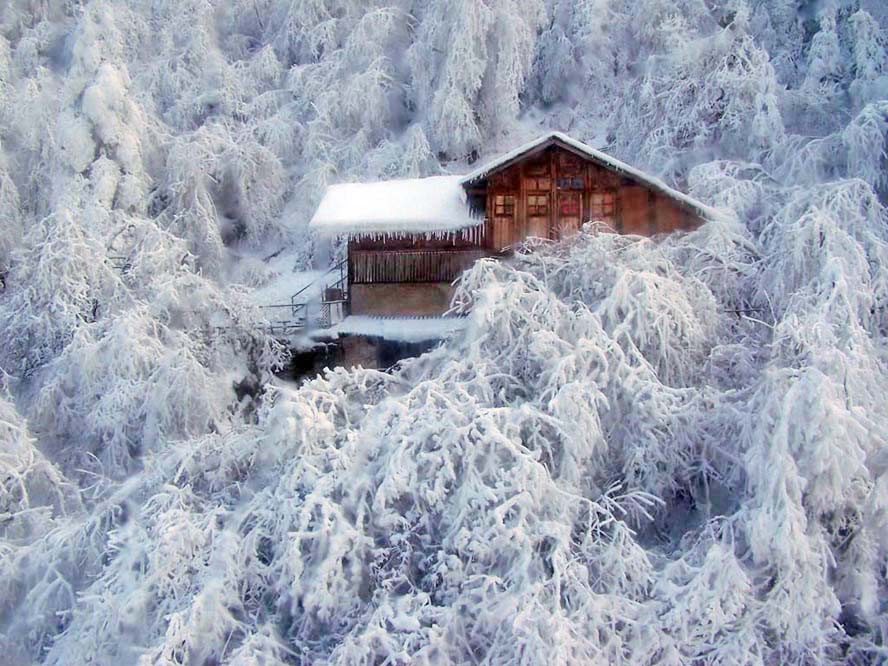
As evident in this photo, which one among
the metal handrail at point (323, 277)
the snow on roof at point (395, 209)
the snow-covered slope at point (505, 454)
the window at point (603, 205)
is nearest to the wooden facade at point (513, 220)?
the window at point (603, 205)

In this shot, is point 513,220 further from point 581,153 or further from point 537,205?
point 581,153

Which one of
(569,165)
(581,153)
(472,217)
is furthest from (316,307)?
(581,153)

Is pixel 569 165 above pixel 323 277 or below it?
above

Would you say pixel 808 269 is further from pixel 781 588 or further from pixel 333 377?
pixel 333 377

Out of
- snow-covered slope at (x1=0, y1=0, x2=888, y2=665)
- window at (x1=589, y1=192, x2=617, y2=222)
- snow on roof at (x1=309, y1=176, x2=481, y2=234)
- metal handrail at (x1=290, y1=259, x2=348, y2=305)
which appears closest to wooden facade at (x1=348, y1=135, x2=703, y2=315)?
window at (x1=589, y1=192, x2=617, y2=222)

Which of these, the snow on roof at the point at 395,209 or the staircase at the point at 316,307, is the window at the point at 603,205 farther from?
the staircase at the point at 316,307

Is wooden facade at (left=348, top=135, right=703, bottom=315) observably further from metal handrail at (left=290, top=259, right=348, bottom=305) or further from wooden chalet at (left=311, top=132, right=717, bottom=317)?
metal handrail at (left=290, top=259, right=348, bottom=305)
